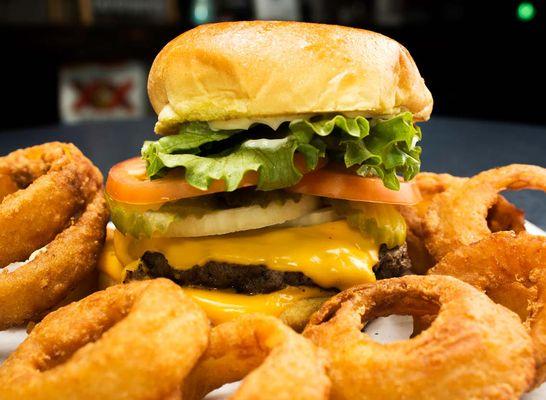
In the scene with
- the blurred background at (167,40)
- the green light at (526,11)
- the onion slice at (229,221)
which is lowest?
the blurred background at (167,40)

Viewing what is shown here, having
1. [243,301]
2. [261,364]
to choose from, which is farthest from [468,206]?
[261,364]

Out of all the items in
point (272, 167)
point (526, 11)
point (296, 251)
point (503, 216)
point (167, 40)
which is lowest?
point (167, 40)

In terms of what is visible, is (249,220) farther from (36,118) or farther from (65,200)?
(36,118)

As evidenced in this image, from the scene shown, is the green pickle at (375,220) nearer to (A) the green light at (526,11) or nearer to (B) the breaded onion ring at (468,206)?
(B) the breaded onion ring at (468,206)

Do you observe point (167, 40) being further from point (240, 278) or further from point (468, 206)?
point (240, 278)

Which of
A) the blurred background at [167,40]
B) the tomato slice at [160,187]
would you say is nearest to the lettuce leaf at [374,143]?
the tomato slice at [160,187]

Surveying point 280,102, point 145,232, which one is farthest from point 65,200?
Result: point 280,102
